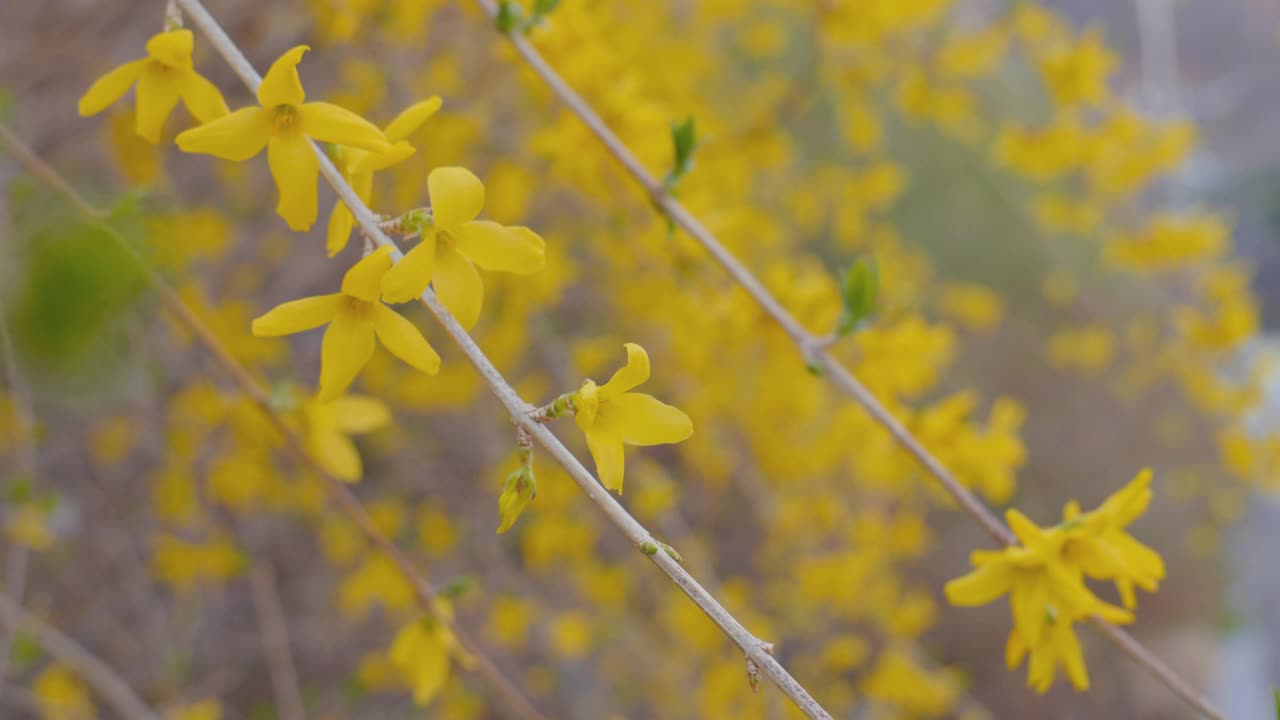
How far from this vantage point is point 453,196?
0.70m

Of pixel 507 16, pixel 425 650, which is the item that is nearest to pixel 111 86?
pixel 507 16

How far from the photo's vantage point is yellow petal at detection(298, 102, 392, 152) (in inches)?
28.9

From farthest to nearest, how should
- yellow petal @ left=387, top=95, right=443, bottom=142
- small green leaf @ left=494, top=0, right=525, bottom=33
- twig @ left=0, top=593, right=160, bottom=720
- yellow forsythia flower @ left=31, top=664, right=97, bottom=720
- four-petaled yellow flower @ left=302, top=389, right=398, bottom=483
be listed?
yellow forsythia flower @ left=31, top=664, right=97, bottom=720
twig @ left=0, top=593, right=160, bottom=720
four-petaled yellow flower @ left=302, top=389, right=398, bottom=483
small green leaf @ left=494, top=0, right=525, bottom=33
yellow petal @ left=387, top=95, right=443, bottom=142

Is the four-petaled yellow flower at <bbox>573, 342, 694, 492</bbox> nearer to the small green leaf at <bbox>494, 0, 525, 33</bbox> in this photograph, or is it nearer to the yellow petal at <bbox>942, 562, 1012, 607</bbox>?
the yellow petal at <bbox>942, 562, 1012, 607</bbox>

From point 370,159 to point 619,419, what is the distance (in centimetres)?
31

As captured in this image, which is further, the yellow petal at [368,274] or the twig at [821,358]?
the twig at [821,358]

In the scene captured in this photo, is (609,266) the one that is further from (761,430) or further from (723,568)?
(723,568)

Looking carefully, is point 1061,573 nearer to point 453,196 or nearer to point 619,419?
point 619,419

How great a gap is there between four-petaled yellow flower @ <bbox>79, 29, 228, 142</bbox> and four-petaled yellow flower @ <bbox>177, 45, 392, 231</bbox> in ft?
0.26

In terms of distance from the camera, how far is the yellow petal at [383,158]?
726 mm

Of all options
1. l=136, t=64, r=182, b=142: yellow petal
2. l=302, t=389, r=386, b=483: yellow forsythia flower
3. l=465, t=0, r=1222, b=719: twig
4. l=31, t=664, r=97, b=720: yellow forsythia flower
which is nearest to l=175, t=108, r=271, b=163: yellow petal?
l=136, t=64, r=182, b=142: yellow petal

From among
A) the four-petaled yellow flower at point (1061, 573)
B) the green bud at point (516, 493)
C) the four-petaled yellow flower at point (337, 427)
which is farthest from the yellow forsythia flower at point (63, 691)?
the four-petaled yellow flower at point (1061, 573)

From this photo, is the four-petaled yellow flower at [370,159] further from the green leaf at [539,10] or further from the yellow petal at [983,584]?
the yellow petal at [983,584]

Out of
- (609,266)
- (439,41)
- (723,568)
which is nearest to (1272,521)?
(723,568)
